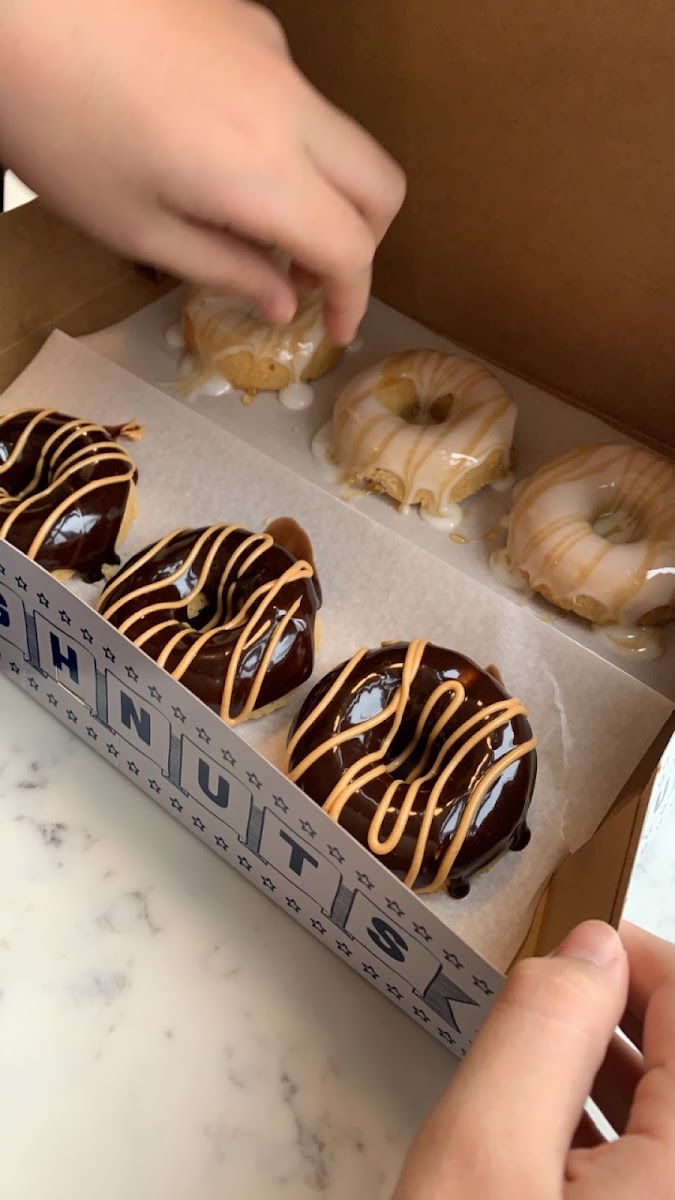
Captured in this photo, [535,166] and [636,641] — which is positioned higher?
[535,166]

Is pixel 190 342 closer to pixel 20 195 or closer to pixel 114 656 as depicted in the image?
pixel 114 656

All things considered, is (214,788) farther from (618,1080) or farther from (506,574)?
(506,574)

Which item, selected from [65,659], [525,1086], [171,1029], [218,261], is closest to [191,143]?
[218,261]

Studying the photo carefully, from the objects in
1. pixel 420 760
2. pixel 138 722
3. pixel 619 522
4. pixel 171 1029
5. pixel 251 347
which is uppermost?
pixel 251 347

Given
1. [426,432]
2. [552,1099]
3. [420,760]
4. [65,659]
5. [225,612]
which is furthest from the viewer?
[426,432]

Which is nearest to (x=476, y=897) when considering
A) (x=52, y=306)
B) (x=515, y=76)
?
(x=515, y=76)

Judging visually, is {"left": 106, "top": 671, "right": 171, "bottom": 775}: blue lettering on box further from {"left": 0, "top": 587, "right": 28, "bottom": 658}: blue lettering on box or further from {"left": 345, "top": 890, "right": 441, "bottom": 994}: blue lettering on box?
{"left": 345, "top": 890, "right": 441, "bottom": 994}: blue lettering on box
